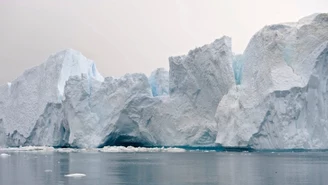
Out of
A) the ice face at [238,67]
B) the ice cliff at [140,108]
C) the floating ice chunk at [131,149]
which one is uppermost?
the ice face at [238,67]

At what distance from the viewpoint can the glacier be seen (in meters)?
23.8

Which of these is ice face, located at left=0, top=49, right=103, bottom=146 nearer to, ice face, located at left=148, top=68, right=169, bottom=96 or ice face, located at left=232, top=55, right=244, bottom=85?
ice face, located at left=148, top=68, right=169, bottom=96

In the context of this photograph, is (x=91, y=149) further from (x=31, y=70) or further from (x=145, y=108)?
(x=31, y=70)

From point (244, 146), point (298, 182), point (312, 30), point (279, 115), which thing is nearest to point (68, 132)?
point (244, 146)

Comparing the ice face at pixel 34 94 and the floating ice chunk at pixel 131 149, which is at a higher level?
the ice face at pixel 34 94

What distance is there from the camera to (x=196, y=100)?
28625 mm

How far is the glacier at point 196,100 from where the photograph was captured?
78.0ft

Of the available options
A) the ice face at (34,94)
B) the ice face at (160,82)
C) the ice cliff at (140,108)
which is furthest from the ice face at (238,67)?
the ice face at (34,94)

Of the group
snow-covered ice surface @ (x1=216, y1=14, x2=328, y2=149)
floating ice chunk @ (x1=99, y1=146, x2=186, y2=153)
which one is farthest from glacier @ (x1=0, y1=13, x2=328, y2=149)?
floating ice chunk @ (x1=99, y1=146, x2=186, y2=153)

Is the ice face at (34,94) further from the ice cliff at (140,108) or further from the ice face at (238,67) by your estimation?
the ice face at (238,67)

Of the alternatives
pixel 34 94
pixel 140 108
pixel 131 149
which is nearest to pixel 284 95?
pixel 140 108

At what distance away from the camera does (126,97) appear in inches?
1151

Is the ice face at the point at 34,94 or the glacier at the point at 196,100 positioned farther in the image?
the ice face at the point at 34,94

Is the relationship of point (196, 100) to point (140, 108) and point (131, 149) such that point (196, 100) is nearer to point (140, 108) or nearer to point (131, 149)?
point (140, 108)
